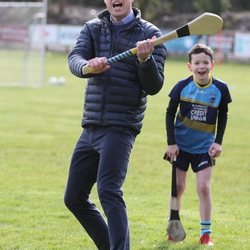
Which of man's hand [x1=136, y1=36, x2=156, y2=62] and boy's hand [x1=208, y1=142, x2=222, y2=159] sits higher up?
man's hand [x1=136, y1=36, x2=156, y2=62]

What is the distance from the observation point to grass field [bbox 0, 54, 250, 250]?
7.39m

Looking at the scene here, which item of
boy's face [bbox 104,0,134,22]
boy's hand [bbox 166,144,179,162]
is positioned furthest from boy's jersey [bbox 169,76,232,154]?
boy's face [bbox 104,0,134,22]

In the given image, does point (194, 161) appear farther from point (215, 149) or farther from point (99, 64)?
point (99, 64)

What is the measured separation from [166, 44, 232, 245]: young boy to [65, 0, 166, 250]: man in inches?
55.4

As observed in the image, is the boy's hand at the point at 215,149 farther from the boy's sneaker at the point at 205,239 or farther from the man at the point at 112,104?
the man at the point at 112,104

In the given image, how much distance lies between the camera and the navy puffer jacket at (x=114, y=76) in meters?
5.67

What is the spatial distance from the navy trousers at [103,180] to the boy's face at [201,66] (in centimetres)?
159

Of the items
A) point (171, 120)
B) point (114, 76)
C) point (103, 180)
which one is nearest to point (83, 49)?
point (114, 76)

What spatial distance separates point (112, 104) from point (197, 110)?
1727 millimetres

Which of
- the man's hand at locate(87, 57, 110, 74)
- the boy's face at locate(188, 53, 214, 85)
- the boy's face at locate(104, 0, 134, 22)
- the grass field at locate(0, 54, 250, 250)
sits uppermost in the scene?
the boy's face at locate(104, 0, 134, 22)

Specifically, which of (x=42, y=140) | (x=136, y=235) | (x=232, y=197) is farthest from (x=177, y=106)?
(x=42, y=140)

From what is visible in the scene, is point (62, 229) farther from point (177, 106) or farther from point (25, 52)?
point (25, 52)

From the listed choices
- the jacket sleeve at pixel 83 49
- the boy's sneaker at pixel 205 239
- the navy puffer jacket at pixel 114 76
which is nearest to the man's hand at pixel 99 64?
the navy puffer jacket at pixel 114 76

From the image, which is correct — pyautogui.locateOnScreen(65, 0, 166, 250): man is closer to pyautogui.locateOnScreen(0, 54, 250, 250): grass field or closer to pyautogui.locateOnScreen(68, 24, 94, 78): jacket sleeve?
pyautogui.locateOnScreen(68, 24, 94, 78): jacket sleeve
